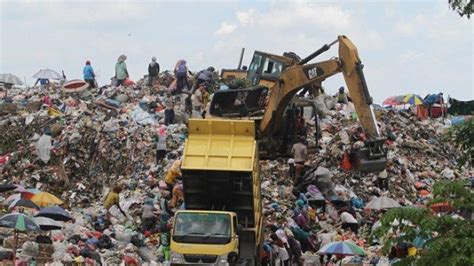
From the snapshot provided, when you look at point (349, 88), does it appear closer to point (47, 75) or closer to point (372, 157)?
point (372, 157)

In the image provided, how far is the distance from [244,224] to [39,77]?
647 inches

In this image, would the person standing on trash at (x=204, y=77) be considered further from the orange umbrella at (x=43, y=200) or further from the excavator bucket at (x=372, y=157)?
the excavator bucket at (x=372, y=157)

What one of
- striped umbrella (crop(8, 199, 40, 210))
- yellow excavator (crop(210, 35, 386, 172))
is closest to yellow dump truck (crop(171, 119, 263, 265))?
yellow excavator (crop(210, 35, 386, 172))

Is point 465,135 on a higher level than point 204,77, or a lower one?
lower

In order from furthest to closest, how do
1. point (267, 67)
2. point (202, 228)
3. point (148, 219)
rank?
point (267, 67) → point (148, 219) → point (202, 228)

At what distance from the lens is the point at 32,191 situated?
19.9 m

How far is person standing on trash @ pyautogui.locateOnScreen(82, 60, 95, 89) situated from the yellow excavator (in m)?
8.61

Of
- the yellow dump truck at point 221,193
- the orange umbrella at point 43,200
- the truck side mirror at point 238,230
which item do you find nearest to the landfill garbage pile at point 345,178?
the yellow dump truck at point 221,193

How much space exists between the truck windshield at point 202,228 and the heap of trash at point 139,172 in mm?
2130

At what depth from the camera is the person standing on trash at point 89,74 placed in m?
30.7

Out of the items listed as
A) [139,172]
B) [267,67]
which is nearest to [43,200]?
[139,172]

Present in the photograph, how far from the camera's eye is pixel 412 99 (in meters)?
31.0

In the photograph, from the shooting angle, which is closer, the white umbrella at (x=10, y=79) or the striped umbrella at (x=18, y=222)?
the striped umbrella at (x=18, y=222)

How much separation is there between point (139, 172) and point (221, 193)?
714 centimetres
